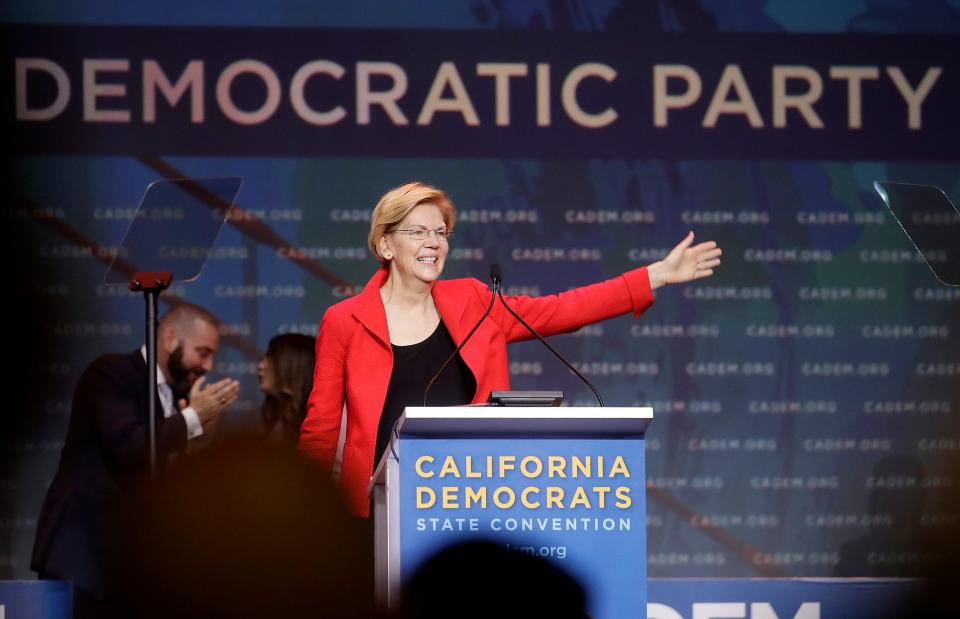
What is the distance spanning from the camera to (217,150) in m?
5.68

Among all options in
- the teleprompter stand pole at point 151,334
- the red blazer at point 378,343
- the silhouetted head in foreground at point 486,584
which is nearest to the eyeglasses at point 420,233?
the red blazer at point 378,343

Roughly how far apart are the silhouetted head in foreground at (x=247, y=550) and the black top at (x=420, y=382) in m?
2.28

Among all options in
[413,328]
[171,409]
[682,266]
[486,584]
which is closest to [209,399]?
[171,409]

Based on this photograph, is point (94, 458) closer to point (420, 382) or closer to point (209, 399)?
point (209, 399)

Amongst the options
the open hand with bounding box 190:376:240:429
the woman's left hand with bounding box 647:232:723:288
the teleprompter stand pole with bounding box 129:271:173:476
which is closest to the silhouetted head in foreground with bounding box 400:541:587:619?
the woman's left hand with bounding box 647:232:723:288

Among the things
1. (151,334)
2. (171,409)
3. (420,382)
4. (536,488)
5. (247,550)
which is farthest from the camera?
(171,409)

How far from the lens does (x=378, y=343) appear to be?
3.51 meters

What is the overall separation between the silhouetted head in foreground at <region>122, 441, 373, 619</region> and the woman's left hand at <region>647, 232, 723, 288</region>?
8.70ft

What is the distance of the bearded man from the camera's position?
4.57m

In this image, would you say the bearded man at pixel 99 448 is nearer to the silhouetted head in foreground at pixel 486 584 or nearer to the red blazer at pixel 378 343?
the red blazer at pixel 378 343

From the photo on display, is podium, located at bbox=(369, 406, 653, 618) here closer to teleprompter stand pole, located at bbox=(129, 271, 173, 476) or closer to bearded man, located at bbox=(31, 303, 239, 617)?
teleprompter stand pole, located at bbox=(129, 271, 173, 476)

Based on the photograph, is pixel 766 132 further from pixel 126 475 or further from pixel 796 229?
pixel 126 475

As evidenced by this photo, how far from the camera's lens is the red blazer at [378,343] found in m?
3.41

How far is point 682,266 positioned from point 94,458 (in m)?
2.31
